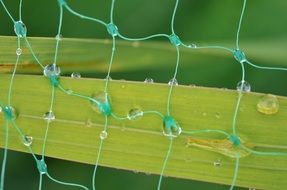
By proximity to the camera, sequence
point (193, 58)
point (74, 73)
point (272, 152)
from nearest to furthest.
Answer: point (272, 152) < point (74, 73) < point (193, 58)

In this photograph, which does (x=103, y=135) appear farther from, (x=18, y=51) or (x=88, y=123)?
(x=18, y=51)

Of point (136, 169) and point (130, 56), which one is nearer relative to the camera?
point (136, 169)

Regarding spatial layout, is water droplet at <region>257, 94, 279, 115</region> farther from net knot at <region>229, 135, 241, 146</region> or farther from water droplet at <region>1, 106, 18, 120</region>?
water droplet at <region>1, 106, 18, 120</region>

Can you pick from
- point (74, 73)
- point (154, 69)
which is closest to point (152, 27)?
point (154, 69)

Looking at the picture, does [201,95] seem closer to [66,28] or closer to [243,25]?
[243,25]

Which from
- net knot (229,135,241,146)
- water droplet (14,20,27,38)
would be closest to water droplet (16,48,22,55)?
water droplet (14,20,27,38)

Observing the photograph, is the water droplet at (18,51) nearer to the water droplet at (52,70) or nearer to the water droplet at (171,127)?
the water droplet at (52,70)
